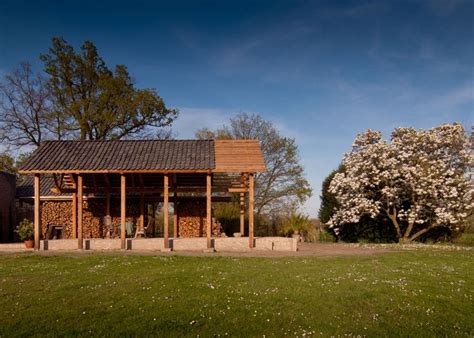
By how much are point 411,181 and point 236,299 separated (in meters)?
16.3

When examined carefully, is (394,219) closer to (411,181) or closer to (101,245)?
(411,181)

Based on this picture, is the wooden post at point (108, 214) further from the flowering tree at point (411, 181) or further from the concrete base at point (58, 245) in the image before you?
the flowering tree at point (411, 181)

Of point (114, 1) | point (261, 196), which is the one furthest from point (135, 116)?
point (114, 1)

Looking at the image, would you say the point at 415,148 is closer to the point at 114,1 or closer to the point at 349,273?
the point at 349,273

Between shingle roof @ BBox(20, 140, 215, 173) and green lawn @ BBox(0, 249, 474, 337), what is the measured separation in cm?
494

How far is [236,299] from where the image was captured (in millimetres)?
7719

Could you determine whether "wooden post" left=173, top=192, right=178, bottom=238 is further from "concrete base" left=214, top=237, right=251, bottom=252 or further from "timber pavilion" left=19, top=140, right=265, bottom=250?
"concrete base" left=214, top=237, right=251, bottom=252

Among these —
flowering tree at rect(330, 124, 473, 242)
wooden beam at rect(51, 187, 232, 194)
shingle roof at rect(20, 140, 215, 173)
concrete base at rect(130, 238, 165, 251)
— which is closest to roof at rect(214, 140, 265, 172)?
shingle roof at rect(20, 140, 215, 173)

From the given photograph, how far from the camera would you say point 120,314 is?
6.79 meters

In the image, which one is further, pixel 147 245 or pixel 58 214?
pixel 58 214

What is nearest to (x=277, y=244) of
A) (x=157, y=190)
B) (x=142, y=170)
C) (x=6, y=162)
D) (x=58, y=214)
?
(x=157, y=190)

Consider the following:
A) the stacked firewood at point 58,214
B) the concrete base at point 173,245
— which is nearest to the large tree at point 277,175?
the stacked firewood at point 58,214

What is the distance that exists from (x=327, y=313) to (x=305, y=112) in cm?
1786

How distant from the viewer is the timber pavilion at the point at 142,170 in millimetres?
16328
